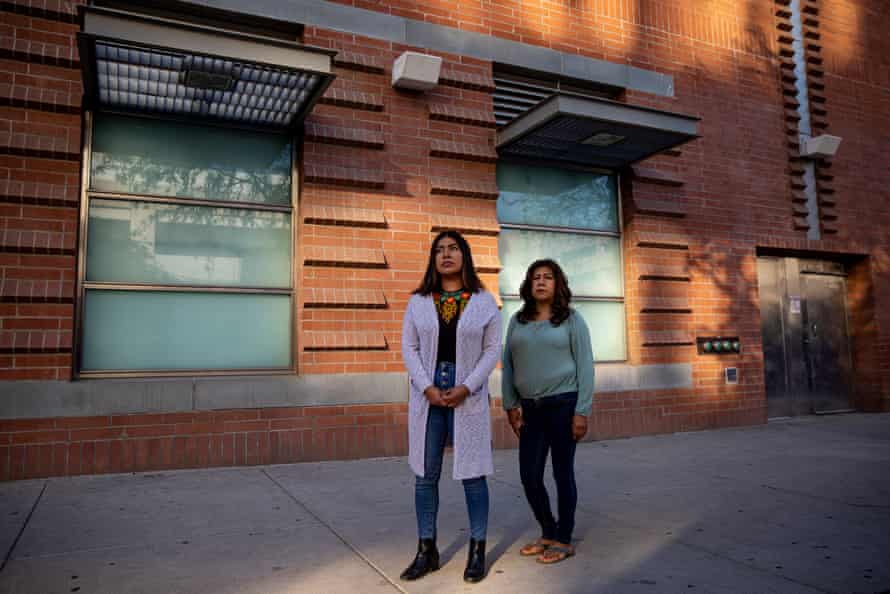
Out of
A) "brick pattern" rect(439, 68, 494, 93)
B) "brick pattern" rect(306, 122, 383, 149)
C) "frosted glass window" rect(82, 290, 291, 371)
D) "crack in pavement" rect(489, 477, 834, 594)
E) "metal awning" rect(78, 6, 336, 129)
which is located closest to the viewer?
"crack in pavement" rect(489, 477, 834, 594)

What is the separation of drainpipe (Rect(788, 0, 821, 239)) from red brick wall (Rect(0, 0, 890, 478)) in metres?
0.43

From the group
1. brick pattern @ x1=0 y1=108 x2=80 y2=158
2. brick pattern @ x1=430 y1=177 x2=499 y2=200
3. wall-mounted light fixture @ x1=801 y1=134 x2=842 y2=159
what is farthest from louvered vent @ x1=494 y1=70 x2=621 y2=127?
brick pattern @ x1=0 y1=108 x2=80 y2=158

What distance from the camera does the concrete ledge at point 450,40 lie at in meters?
7.19

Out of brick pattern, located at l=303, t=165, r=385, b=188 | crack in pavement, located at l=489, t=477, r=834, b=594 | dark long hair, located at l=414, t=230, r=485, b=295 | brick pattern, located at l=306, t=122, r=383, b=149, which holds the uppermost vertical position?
brick pattern, located at l=306, t=122, r=383, b=149

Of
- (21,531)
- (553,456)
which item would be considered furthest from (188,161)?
(553,456)

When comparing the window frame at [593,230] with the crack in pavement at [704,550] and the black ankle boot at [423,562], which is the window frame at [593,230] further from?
the black ankle boot at [423,562]

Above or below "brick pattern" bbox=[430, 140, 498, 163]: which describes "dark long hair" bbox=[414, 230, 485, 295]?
below

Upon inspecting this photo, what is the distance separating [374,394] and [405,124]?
309cm

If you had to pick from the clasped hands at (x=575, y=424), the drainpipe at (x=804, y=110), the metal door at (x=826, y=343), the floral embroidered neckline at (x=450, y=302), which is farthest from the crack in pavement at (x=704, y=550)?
the drainpipe at (x=804, y=110)

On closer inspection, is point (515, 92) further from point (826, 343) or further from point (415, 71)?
point (826, 343)

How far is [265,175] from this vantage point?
23.6 feet

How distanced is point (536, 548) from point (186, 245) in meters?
4.76

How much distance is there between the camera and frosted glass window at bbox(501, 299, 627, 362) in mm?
8805

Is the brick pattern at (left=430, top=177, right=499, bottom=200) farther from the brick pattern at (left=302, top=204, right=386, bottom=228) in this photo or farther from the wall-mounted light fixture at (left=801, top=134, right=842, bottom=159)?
the wall-mounted light fixture at (left=801, top=134, right=842, bottom=159)
